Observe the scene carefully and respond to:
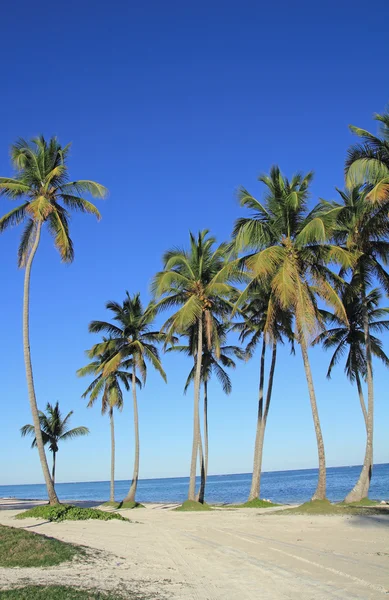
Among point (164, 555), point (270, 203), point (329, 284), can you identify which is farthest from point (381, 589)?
point (270, 203)

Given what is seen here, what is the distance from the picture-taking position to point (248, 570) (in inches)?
363

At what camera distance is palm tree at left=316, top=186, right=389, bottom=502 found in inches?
896

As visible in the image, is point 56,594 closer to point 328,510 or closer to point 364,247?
point 328,510

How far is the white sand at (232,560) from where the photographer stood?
7789mm

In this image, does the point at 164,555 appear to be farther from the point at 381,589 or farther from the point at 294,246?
the point at 294,246

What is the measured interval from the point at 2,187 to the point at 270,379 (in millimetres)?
16033

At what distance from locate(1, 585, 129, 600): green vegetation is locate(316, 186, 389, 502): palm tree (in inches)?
711

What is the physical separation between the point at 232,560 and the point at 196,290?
17.8 metres

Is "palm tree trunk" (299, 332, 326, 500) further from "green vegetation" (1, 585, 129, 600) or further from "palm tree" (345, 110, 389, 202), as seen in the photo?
"green vegetation" (1, 585, 129, 600)

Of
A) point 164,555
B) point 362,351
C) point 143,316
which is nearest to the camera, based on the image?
point 164,555

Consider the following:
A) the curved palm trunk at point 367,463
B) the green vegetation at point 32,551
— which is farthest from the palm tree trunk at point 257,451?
the green vegetation at point 32,551

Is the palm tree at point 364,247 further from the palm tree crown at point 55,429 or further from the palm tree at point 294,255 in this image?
the palm tree crown at point 55,429

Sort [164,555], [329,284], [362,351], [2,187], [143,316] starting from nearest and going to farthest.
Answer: [164,555], [2,187], [329,284], [362,351], [143,316]

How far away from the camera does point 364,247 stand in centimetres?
2383
